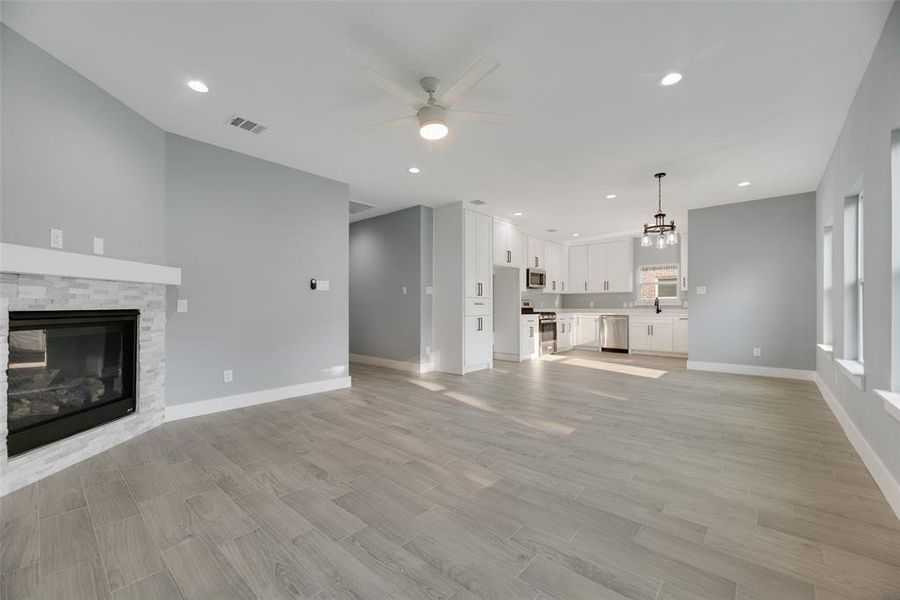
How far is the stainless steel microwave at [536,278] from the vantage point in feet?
25.8

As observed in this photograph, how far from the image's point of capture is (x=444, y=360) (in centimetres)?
597

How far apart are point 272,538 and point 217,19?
281 cm

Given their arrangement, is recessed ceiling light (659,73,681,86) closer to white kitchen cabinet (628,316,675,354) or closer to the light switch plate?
the light switch plate

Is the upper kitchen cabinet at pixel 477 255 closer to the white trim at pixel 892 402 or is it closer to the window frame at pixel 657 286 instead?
the white trim at pixel 892 402

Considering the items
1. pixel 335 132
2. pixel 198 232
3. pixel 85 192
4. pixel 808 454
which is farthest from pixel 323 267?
pixel 808 454

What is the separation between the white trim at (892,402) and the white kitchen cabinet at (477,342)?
14.3ft

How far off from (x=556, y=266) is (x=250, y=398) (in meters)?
7.30

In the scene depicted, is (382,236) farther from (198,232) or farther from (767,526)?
(767,526)

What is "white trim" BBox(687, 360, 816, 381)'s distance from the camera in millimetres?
5305

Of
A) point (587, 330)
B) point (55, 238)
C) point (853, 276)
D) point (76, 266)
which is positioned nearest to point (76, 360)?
point (76, 266)

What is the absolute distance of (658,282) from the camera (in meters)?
8.53

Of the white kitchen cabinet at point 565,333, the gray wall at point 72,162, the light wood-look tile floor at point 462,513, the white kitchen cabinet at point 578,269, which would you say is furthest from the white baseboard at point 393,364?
the white kitchen cabinet at point 578,269

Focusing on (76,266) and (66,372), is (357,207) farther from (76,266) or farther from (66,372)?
(66,372)

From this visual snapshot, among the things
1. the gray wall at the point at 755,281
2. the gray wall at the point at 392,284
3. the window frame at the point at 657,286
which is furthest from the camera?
the window frame at the point at 657,286
